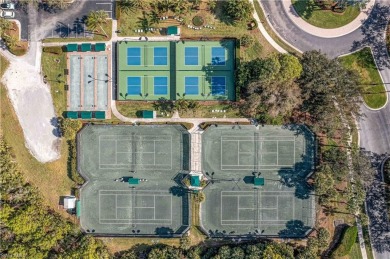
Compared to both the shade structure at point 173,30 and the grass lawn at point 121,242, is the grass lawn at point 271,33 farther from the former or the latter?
the grass lawn at point 121,242

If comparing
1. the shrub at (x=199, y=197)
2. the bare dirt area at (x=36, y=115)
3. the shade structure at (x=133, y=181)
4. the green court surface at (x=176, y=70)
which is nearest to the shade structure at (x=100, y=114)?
the green court surface at (x=176, y=70)

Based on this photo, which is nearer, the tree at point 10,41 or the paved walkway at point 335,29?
the tree at point 10,41

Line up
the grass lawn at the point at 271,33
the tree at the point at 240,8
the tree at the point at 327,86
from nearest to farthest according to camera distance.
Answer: the tree at the point at 327,86 → the tree at the point at 240,8 → the grass lawn at the point at 271,33

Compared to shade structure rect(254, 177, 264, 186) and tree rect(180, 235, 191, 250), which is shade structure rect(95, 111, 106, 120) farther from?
shade structure rect(254, 177, 264, 186)

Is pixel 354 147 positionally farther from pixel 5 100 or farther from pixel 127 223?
pixel 5 100

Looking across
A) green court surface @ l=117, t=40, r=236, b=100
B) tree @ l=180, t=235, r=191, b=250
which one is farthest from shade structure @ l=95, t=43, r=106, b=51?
tree @ l=180, t=235, r=191, b=250

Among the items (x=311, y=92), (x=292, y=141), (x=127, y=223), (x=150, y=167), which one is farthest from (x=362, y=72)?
(x=127, y=223)

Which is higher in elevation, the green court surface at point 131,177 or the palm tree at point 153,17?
the palm tree at point 153,17
